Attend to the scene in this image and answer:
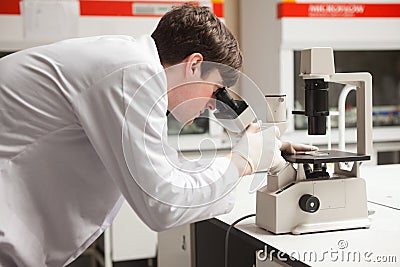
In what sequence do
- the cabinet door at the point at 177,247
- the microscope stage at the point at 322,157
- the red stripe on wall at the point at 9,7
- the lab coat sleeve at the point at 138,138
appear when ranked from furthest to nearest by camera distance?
1. the red stripe on wall at the point at 9,7
2. the cabinet door at the point at 177,247
3. the microscope stage at the point at 322,157
4. the lab coat sleeve at the point at 138,138

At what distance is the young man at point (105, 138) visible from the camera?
3.86 feet

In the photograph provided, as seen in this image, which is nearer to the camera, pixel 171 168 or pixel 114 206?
pixel 171 168

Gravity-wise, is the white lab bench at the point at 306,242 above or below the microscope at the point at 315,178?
below

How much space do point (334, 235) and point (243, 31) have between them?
2.40m

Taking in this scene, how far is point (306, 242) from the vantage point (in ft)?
4.52

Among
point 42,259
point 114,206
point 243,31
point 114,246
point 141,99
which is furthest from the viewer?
point 243,31

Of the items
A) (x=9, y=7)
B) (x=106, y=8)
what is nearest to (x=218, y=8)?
(x=106, y=8)

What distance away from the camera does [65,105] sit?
122 cm

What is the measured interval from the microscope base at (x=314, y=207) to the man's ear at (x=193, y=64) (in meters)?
0.35

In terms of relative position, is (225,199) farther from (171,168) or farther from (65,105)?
(65,105)

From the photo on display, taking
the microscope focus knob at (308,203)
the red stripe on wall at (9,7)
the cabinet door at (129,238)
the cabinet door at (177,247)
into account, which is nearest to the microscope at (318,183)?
the microscope focus knob at (308,203)

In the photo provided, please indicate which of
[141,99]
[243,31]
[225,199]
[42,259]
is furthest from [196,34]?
[243,31]

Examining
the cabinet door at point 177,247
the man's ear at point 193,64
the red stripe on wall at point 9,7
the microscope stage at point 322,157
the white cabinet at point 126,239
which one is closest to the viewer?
the man's ear at point 193,64

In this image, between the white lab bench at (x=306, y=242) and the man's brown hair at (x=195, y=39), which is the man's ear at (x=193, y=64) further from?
the white lab bench at (x=306, y=242)
